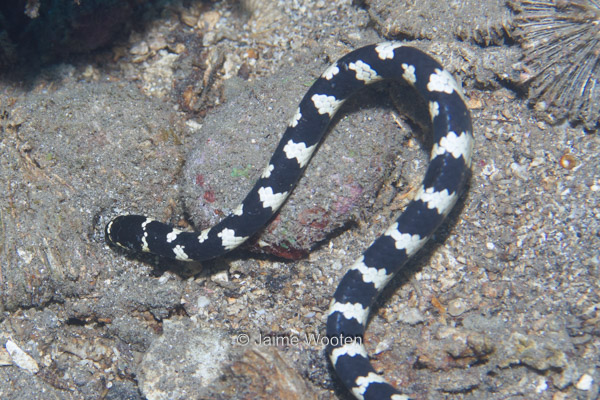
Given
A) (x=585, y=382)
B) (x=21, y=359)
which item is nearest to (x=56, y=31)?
(x=21, y=359)

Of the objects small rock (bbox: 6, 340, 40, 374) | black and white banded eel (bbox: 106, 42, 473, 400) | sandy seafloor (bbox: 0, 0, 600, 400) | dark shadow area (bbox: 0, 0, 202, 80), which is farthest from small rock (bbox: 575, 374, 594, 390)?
dark shadow area (bbox: 0, 0, 202, 80)

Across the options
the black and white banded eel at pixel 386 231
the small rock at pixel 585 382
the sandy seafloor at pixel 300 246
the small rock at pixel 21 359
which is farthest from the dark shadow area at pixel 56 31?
the small rock at pixel 585 382

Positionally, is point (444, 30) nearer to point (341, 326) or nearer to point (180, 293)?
point (341, 326)

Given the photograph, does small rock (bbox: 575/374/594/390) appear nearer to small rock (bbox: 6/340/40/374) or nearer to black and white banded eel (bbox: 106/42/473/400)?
black and white banded eel (bbox: 106/42/473/400)

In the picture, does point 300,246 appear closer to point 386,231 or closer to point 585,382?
point 386,231

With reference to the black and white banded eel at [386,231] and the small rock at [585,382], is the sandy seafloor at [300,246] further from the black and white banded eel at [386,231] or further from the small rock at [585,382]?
the black and white banded eel at [386,231]

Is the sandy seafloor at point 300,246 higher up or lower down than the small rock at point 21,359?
higher up
